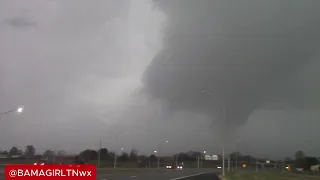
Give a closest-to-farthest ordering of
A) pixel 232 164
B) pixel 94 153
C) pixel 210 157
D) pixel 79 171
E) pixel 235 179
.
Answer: pixel 79 171, pixel 235 179, pixel 210 157, pixel 232 164, pixel 94 153

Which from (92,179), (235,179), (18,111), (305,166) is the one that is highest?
(18,111)

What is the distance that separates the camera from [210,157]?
143 metres

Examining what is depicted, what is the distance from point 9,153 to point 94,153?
48474mm

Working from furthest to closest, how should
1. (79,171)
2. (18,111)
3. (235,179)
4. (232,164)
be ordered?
(232,164), (235,179), (18,111), (79,171)

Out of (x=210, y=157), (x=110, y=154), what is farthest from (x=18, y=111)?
(x=110, y=154)

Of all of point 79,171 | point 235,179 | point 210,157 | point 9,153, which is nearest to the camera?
point 79,171

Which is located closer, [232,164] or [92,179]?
[92,179]

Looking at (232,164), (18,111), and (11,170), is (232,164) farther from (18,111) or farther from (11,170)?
(11,170)

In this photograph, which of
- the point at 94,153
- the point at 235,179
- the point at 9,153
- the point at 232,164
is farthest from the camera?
the point at 94,153

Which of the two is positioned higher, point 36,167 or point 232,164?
point 36,167

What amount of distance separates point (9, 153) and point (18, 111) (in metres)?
135

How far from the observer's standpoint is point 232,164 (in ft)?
562

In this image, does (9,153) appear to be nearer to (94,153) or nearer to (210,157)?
(94,153)

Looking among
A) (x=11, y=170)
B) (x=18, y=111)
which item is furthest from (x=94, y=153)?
(x=11, y=170)
